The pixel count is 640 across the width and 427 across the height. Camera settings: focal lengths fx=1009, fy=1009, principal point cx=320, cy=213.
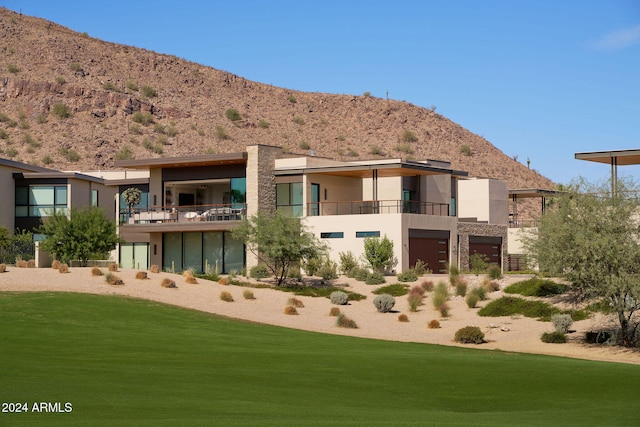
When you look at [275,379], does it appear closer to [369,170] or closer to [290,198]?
[369,170]

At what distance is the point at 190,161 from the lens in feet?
201

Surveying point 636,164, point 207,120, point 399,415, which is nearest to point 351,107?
point 207,120

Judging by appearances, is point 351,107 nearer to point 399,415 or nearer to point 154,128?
point 154,128

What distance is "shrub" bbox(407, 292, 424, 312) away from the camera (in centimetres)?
4688

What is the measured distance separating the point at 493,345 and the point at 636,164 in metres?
19.7

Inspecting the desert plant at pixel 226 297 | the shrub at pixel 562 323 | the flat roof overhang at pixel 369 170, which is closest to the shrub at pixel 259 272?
the flat roof overhang at pixel 369 170

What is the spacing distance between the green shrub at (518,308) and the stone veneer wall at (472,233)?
634 inches

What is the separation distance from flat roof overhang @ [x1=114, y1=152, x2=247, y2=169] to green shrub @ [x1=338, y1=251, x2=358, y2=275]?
27.3ft

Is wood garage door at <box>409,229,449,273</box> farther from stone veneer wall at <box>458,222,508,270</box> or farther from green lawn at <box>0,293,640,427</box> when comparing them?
green lawn at <box>0,293,640,427</box>

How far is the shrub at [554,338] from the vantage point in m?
38.0

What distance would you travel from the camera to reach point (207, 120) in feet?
397

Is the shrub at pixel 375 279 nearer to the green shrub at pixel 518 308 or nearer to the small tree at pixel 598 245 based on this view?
the green shrub at pixel 518 308

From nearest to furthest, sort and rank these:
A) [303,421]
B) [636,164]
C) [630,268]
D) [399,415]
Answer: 1. [303,421]
2. [399,415]
3. [630,268]
4. [636,164]

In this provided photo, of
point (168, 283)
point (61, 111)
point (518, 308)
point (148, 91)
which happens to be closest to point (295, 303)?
point (168, 283)
